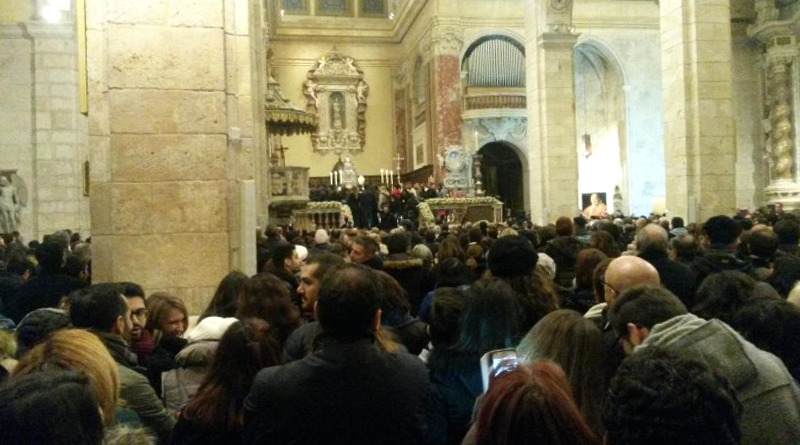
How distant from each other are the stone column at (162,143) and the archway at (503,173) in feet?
75.2

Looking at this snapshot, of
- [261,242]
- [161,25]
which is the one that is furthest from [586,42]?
[161,25]

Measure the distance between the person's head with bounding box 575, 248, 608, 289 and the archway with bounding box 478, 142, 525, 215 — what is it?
2363 centimetres

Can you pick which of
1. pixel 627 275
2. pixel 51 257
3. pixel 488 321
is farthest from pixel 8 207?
pixel 627 275

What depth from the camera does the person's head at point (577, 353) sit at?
235 cm

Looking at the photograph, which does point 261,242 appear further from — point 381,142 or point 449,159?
point 381,142

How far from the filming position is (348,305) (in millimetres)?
2471

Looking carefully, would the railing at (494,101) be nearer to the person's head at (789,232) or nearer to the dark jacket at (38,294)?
the person's head at (789,232)

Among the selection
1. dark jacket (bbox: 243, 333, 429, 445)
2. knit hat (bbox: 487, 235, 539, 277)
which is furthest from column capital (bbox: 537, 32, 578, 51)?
dark jacket (bbox: 243, 333, 429, 445)

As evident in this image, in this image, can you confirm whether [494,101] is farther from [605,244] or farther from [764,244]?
[764,244]

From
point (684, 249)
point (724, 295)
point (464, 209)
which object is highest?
point (464, 209)

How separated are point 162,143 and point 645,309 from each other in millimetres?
4195

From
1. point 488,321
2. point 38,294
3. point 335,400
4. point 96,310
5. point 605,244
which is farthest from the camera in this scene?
point 605,244

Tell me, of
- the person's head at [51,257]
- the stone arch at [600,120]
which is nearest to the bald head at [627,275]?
the person's head at [51,257]

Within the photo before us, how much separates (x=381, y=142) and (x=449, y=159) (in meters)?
7.67
